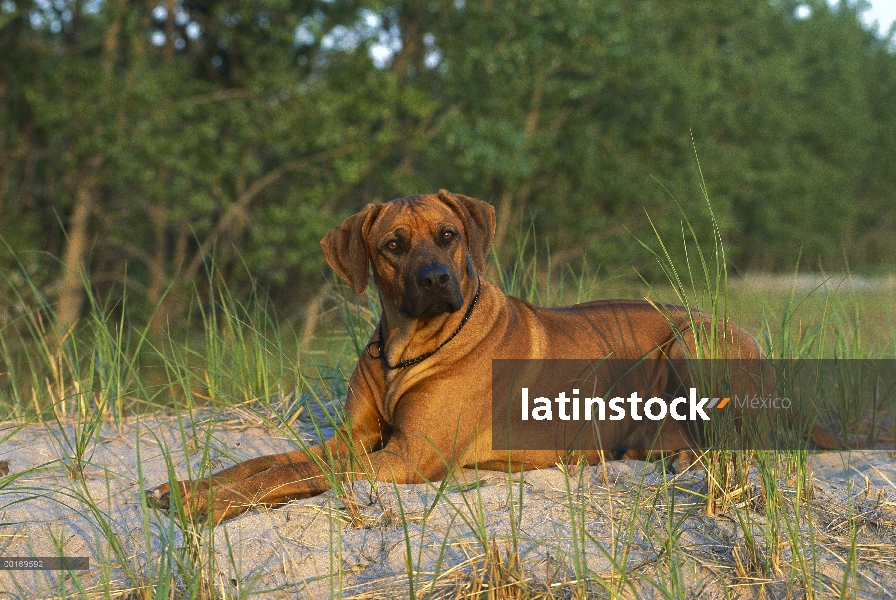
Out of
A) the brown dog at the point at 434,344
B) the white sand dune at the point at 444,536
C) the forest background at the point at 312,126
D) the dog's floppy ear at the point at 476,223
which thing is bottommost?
the white sand dune at the point at 444,536

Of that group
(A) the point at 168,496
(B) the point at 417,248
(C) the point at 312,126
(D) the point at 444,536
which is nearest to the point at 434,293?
(B) the point at 417,248

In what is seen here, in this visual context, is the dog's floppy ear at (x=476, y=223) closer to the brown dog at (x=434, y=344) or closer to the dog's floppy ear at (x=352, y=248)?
the brown dog at (x=434, y=344)

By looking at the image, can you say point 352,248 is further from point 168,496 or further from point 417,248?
point 168,496

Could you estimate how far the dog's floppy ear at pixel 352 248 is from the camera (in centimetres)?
394

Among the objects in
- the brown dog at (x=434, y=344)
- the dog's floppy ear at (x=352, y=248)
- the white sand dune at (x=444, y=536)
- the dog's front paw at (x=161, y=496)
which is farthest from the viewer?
the dog's floppy ear at (x=352, y=248)

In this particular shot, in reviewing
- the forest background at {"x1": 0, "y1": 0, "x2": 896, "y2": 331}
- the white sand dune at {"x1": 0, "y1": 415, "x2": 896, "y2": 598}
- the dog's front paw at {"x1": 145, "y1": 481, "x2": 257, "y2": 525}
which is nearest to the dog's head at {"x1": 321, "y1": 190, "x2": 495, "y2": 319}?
the white sand dune at {"x1": 0, "y1": 415, "x2": 896, "y2": 598}

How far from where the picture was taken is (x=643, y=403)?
14.2 feet

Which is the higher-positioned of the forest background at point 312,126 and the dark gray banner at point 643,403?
the forest background at point 312,126

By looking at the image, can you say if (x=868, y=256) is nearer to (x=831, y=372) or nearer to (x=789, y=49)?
(x=789, y=49)

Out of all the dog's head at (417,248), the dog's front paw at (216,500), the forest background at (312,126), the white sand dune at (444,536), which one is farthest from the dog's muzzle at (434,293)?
the forest background at (312,126)

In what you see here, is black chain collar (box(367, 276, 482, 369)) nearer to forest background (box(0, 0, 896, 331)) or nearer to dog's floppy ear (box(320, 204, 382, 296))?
dog's floppy ear (box(320, 204, 382, 296))

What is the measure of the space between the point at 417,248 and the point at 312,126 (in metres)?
11.1

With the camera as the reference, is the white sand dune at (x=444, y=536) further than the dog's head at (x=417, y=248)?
No

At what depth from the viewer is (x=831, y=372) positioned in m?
4.38
